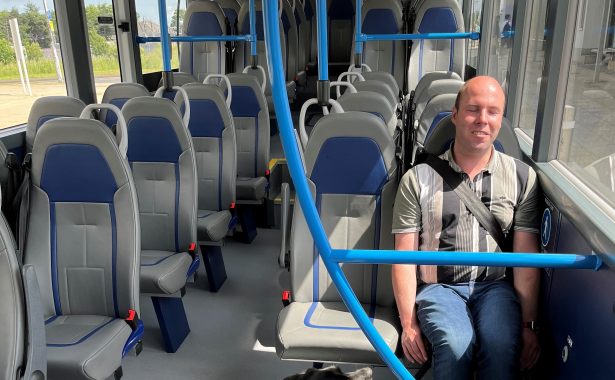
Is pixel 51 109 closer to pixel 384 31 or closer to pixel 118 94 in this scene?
pixel 118 94

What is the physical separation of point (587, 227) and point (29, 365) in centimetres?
164

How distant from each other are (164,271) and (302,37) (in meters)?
5.98

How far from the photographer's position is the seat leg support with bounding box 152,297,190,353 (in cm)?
246

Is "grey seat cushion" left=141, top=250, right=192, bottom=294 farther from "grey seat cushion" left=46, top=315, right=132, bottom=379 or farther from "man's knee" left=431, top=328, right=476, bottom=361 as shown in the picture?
"man's knee" left=431, top=328, right=476, bottom=361

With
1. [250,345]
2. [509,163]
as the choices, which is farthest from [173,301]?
[509,163]

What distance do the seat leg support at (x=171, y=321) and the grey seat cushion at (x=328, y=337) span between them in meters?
0.74

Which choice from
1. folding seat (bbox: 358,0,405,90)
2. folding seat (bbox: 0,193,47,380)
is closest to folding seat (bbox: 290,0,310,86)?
folding seat (bbox: 358,0,405,90)

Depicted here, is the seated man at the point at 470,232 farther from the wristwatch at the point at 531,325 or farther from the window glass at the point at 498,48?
the window glass at the point at 498,48

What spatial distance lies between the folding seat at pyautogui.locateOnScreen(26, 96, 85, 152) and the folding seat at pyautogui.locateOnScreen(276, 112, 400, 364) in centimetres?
188

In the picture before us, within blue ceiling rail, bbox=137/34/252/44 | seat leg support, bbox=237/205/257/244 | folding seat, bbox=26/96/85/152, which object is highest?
blue ceiling rail, bbox=137/34/252/44

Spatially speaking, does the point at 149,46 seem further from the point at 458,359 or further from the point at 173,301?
the point at 458,359

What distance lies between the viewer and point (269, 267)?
338 centimetres

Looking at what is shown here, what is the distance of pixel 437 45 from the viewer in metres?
5.45

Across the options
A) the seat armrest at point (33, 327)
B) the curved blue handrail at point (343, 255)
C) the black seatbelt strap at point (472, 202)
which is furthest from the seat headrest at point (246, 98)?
the curved blue handrail at point (343, 255)
